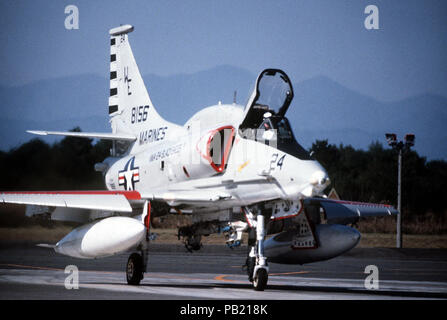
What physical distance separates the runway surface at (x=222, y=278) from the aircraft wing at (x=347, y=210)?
4.89ft

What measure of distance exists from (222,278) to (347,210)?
3449 mm

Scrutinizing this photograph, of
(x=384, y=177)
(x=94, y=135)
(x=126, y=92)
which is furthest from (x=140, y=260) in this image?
(x=384, y=177)

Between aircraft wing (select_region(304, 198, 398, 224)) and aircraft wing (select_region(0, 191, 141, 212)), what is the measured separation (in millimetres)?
4504

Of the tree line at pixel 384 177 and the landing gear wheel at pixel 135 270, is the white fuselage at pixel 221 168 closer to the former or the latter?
the landing gear wheel at pixel 135 270

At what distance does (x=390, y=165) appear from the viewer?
176 feet

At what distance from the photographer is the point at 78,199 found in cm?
1320

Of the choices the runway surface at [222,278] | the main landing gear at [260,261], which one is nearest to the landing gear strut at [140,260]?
the runway surface at [222,278]

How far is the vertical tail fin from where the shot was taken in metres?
17.0

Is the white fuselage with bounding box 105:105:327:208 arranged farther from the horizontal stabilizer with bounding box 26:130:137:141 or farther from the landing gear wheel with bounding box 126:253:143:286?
the landing gear wheel with bounding box 126:253:143:286

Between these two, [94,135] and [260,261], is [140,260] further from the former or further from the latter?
[94,135]

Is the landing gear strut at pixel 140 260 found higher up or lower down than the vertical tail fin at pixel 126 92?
lower down

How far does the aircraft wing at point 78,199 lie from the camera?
13.0 meters
